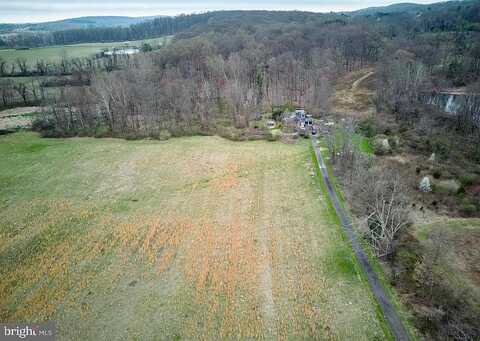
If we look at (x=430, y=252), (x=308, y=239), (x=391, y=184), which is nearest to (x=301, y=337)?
(x=308, y=239)

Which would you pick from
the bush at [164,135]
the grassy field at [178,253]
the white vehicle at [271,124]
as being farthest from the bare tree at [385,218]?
the bush at [164,135]

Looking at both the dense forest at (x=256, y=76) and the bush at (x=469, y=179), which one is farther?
the dense forest at (x=256, y=76)

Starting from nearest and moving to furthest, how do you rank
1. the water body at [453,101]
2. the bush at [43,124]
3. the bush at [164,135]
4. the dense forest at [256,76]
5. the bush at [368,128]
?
the bush at [368,128] → the water body at [453,101] → the bush at [164,135] → the bush at [43,124] → the dense forest at [256,76]

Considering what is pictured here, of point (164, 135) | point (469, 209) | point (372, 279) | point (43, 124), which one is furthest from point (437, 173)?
point (43, 124)

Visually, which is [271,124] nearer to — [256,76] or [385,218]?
[256,76]

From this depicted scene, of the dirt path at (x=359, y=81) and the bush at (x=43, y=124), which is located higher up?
the dirt path at (x=359, y=81)

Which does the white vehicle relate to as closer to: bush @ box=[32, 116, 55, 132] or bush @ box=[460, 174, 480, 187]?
bush @ box=[460, 174, 480, 187]

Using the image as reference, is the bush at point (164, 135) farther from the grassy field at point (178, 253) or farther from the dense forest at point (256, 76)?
the grassy field at point (178, 253)

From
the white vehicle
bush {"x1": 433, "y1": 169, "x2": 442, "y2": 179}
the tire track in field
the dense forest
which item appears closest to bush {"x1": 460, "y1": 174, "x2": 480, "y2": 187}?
bush {"x1": 433, "y1": 169, "x2": 442, "y2": 179}
